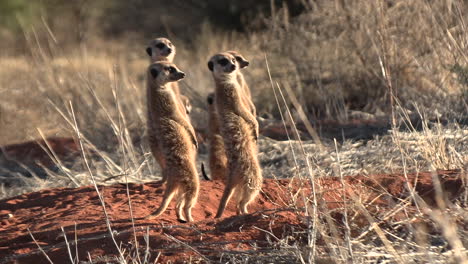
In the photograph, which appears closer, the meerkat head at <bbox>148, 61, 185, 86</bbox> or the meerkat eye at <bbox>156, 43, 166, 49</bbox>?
the meerkat head at <bbox>148, 61, 185, 86</bbox>

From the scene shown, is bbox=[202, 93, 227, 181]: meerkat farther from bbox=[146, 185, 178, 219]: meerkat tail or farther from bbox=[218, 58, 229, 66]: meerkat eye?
bbox=[146, 185, 178, 219]: meerkat tail

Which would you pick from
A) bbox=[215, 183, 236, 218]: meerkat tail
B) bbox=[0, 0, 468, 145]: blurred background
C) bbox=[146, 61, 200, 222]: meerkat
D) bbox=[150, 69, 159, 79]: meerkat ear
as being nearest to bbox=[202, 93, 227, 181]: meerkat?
bbox=[146, 61, 200, 222]: meerkat

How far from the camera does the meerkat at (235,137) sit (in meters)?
4.96

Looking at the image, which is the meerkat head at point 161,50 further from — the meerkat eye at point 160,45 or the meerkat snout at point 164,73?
the meerkat snout at point 164,73

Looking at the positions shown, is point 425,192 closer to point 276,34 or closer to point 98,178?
point 98,178

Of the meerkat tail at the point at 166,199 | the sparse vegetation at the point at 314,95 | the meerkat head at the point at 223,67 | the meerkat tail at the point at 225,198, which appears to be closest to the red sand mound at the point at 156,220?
the meerkat tail at the point at 166,199

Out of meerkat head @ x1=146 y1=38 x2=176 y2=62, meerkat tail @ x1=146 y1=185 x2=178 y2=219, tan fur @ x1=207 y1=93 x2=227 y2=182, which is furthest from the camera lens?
meerkat head @ x1=146 y1=38 x2=176 y2=62

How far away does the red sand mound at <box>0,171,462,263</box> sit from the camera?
155 inches

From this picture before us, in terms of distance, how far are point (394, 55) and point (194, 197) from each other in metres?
5.10

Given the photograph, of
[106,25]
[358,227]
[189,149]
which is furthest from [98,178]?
[106,25]

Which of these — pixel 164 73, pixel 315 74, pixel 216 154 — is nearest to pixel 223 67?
pixel 164 73

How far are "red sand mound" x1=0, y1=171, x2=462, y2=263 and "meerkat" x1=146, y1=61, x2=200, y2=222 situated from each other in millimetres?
160

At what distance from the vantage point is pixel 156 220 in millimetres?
4691

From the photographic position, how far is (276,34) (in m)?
10.7
